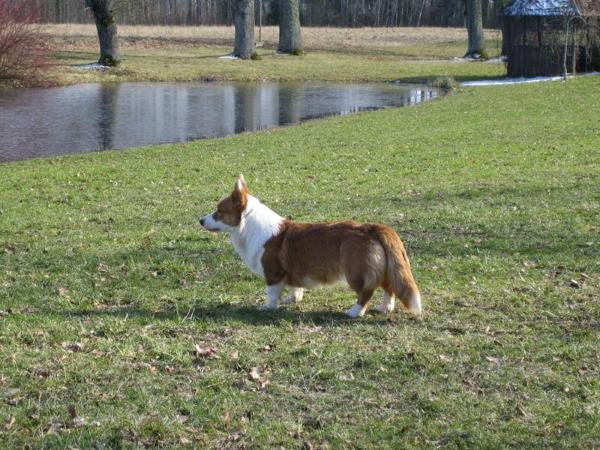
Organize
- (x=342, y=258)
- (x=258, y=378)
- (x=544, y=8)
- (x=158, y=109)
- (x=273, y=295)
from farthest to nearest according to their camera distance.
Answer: (x=544, y=8) < (x=158, y=109) < (x=273, y=295) < (x=342, y=258) < (x=258, y=378)

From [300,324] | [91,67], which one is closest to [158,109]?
[91,67]

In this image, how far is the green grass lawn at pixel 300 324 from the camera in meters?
5.52

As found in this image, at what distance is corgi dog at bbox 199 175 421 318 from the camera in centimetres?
762

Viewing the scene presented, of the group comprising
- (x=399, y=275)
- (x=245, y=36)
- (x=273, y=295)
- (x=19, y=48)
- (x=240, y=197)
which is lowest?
(x=273, y=295)

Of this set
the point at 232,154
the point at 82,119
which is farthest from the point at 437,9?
the point at 232,154

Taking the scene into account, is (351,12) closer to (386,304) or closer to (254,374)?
(386,304)

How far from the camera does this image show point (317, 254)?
794cm

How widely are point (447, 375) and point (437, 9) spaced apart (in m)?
78.9

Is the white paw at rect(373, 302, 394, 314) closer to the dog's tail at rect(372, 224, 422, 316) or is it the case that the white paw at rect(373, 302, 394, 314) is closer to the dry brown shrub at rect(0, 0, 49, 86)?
the dog's tail at rect(372, 224, 422, 316)

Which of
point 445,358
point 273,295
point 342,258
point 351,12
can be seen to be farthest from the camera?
point 351,12

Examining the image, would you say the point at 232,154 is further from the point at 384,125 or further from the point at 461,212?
the point at 461,212

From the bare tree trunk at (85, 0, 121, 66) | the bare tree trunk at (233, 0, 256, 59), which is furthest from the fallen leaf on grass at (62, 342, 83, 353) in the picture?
the bare tree trunk at (233, 0, 256, 59)

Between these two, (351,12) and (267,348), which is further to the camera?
(351,12)

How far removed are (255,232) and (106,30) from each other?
1494 inches
